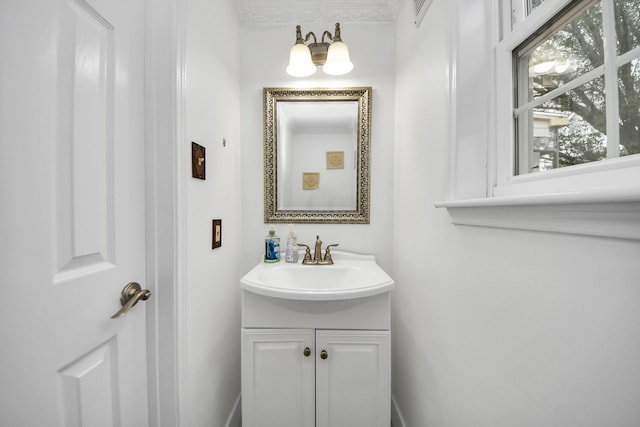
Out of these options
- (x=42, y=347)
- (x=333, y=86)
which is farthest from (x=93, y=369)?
(x=333, y=86)

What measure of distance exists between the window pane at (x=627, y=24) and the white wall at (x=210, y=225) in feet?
3.54

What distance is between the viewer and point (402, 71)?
1308 millimetres

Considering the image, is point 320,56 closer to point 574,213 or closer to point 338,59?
point 338,59

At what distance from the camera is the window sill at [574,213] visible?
338 mm

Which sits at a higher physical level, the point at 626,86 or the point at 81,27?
the point at 81,27

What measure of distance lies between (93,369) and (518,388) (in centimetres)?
99

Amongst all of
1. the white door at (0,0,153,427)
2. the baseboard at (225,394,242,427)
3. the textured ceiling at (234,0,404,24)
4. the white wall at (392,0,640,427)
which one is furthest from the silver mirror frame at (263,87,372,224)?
the baseboard at (225,394,242,427)

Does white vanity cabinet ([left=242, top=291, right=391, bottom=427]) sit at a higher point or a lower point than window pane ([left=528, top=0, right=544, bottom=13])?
lower

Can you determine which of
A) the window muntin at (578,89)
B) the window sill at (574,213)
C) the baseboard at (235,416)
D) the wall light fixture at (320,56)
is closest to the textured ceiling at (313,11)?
the wall light fixture at (320,56)

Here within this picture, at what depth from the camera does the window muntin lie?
46 centimetres

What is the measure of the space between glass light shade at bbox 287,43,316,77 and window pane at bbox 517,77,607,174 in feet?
3.20

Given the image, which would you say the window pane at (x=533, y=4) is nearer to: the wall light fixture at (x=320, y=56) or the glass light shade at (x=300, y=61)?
the wall light fixture at (x=320, y=56)

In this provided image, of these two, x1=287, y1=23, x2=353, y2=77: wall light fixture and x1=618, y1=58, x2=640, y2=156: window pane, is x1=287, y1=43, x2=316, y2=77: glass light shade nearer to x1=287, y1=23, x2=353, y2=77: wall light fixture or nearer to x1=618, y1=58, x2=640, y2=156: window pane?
x1=287, y1=23, x2=353, y2=77: wall light fixture

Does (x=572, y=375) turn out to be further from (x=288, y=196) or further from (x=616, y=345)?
(x=288, y=196)
